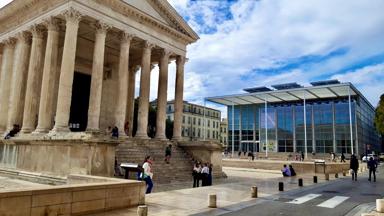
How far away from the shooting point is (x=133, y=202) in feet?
35.8

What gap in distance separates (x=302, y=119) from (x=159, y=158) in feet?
177

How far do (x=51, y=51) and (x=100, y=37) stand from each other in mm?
3907

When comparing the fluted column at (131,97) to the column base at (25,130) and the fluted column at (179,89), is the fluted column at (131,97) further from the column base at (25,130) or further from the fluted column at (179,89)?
the column base at (25,130)

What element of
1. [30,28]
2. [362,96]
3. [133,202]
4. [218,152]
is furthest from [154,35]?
[362,96]

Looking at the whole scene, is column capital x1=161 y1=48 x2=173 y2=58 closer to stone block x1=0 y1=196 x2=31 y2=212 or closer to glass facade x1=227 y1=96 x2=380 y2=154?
stone block x1=0 y1=196 x2=31 y2=212

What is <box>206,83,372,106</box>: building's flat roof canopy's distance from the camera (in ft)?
196

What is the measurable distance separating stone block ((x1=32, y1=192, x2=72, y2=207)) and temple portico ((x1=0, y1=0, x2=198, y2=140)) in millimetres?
14125

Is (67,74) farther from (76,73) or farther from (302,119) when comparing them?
(302,119)

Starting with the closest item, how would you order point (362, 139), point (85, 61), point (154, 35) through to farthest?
point (154, 35) < point (85, 61) < point (362, 139)

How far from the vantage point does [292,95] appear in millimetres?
66188

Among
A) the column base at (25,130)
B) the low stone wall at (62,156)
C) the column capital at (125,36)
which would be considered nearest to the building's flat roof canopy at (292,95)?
the column capital at (125,36)

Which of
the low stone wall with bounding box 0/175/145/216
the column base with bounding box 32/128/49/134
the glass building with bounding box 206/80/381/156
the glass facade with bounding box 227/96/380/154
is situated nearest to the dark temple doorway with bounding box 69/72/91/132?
the column base with bounding box 32/128/49/134

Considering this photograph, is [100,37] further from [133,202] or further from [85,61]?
[133,202]

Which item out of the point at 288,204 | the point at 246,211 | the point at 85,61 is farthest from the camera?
the point at 85,61
